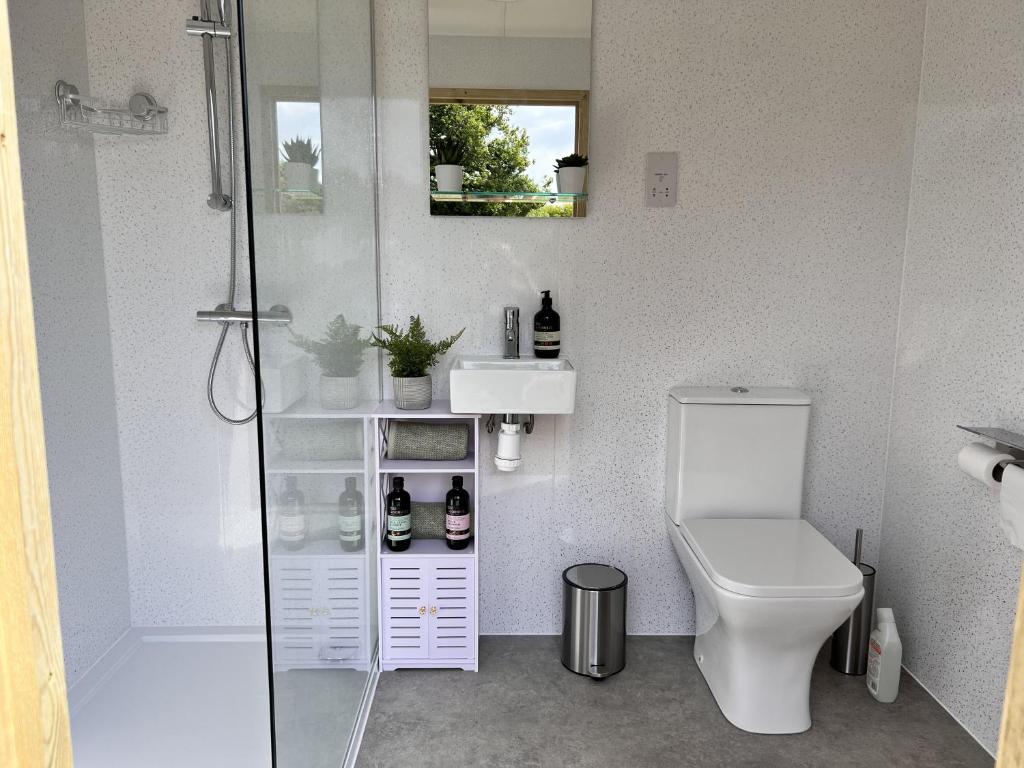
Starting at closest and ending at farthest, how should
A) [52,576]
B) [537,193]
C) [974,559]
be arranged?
[52,576], [974,559], [537,193]

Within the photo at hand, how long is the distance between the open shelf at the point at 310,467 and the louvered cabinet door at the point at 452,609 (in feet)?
1.69

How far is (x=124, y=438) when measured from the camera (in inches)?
96.9

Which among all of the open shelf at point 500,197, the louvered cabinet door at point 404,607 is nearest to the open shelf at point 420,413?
the louvered cabinet door at point 404,607

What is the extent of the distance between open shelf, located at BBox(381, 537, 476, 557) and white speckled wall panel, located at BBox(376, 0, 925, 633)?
22 cm

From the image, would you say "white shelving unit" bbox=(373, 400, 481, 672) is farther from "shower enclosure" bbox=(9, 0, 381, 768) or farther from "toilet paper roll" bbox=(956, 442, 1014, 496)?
"toilet paper roll" bbox=(956, 442, 1014, 496)

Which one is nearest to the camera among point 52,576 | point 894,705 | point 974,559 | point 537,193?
point 52,576

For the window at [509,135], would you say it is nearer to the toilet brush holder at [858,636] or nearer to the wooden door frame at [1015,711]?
the toilet brush holder at [858,636]

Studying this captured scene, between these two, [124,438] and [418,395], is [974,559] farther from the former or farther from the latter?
[124,438]

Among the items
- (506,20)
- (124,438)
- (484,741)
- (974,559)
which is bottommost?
(484,741)

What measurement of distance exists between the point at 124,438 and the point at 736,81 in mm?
2301

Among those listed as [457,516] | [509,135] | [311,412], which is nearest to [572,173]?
[509,135]

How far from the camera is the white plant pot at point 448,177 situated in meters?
2.32

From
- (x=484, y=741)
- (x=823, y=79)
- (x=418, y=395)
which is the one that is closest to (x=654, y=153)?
(x=823, y=79)

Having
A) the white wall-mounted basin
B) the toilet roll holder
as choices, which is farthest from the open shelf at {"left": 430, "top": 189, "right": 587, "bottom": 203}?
the toilet roll holder
